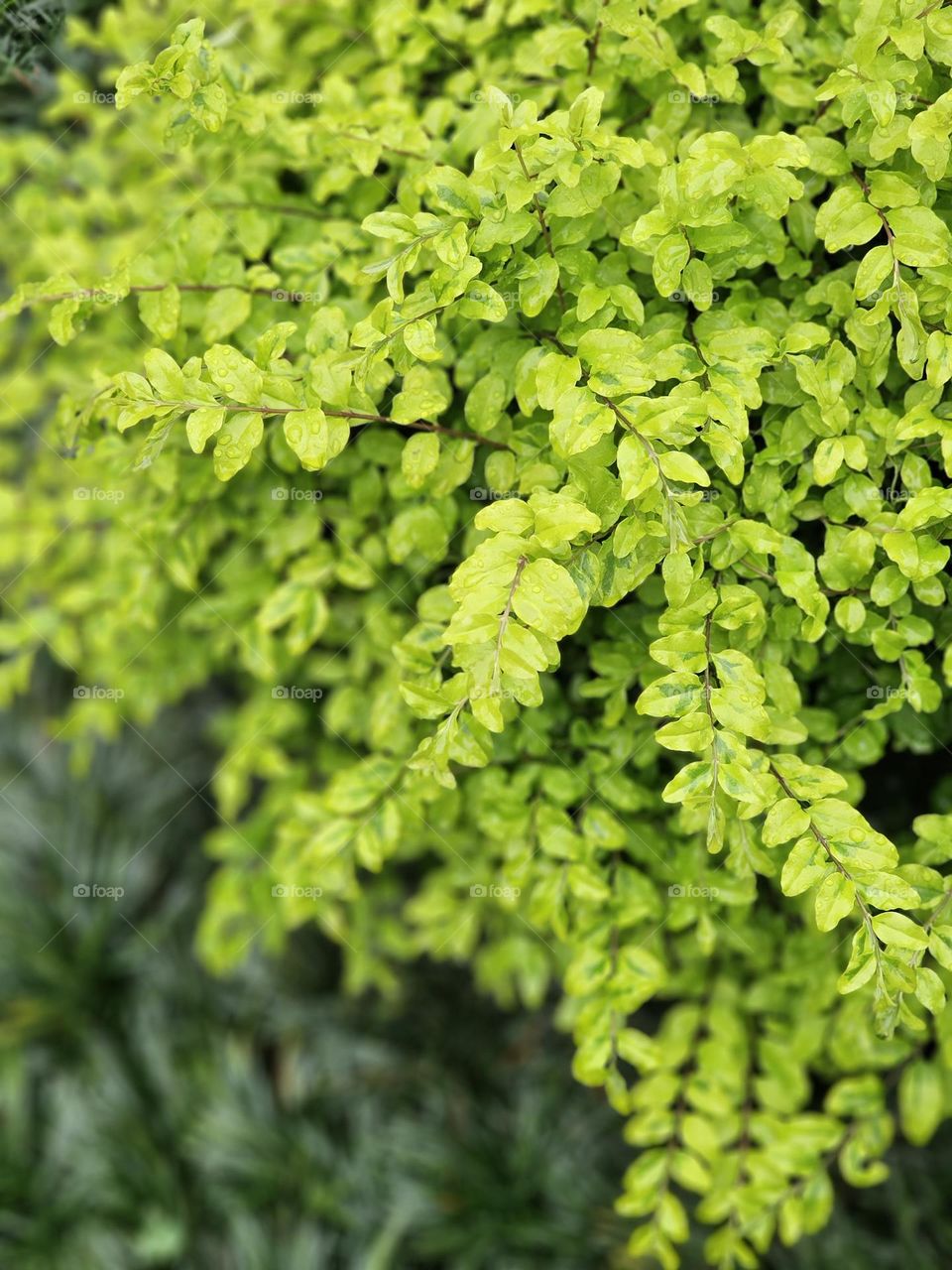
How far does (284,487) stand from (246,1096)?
1468 mm

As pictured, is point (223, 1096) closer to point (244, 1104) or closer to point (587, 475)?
point (244, 1104)

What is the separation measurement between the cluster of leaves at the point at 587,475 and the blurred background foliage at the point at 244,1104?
18.7 inches

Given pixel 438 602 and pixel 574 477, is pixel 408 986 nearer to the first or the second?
pixel 438 602

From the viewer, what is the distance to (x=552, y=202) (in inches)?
37.1

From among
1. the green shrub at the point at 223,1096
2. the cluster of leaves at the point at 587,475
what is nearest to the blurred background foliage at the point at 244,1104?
the green shrub at the point at 223,1096

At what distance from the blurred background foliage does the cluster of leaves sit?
476 mm

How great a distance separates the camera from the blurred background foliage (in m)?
1.88

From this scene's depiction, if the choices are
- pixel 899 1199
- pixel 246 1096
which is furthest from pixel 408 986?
pixel 899 1199

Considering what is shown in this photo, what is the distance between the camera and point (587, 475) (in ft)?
3.10

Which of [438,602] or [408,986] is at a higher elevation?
[438,602]

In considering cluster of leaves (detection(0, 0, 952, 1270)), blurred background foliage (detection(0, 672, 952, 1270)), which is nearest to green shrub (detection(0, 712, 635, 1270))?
blurred background foliage (detection(0, 672, 952, 1270))

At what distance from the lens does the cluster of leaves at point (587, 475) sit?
92 cm

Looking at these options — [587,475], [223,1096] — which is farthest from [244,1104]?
[587,475]

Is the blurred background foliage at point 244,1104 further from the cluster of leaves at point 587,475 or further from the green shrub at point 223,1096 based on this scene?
the cluster of leaves at point 587,475
